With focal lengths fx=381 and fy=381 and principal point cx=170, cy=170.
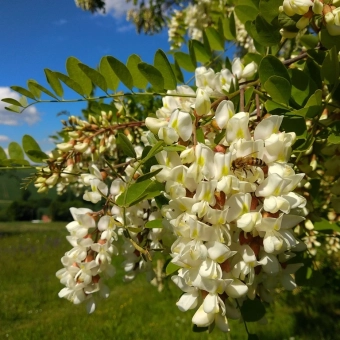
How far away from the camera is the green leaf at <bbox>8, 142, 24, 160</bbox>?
80 centimetres

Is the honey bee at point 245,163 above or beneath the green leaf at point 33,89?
beneath

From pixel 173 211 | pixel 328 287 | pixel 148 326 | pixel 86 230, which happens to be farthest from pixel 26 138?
pixel 328 287

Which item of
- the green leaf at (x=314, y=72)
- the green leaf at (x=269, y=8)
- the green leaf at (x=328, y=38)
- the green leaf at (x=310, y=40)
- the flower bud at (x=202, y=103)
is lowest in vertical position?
the flower bud at (x=202, y=103)

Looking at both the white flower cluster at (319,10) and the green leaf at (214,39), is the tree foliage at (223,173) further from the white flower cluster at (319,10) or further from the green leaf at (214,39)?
the green leaf at (214,39)

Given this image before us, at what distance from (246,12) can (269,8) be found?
191 mm

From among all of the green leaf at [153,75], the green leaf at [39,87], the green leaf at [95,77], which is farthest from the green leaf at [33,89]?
the green leaf at [153,75]

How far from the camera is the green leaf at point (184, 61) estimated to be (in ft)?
2.80

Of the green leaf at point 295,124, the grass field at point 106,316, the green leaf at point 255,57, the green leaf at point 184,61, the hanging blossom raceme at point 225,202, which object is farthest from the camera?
the grass field at point 106,316

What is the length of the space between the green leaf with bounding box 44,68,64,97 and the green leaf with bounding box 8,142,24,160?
0.57ft

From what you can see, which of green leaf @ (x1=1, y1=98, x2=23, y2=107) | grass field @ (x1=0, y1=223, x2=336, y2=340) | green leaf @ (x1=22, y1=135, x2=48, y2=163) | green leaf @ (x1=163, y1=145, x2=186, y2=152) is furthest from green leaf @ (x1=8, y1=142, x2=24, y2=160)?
grass field @ (x1=0, y1=223, x2=336, y2=340)

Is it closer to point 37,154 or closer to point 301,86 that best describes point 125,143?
point 301,86

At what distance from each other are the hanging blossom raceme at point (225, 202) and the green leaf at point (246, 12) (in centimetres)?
36

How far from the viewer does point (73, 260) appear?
26.7 inches

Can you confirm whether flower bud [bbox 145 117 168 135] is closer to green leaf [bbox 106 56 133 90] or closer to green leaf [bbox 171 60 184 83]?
green leaf [bbox 106 56 133 90]
